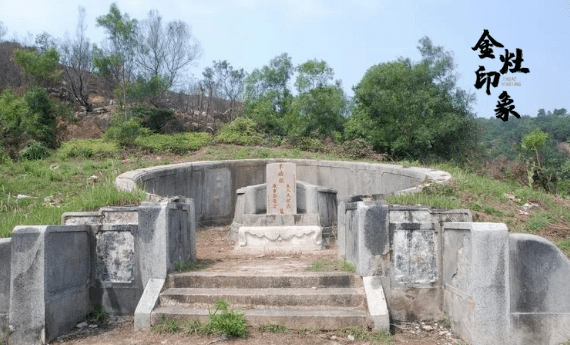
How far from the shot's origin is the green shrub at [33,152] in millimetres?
14992

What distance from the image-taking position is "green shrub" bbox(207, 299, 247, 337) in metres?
4.92

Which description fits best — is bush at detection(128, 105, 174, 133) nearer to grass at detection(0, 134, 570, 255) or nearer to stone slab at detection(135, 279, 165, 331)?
grass at detection(0, 134, 570, 255)

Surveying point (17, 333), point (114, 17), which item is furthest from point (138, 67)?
point (17, 333)

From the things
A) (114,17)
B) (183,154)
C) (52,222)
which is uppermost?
(114,17)

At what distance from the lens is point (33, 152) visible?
49.7ft

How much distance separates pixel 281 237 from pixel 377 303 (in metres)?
4.44

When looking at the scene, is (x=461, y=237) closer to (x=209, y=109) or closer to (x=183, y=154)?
(x=183, y=154)

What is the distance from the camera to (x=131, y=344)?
4945mm

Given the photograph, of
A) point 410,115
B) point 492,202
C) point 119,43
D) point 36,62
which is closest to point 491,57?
point 492,202

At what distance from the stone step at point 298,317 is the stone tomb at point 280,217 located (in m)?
4.01

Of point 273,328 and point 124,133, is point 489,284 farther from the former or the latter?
point 124,133

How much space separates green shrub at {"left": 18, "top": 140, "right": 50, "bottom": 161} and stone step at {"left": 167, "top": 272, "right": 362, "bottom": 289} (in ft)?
36.3

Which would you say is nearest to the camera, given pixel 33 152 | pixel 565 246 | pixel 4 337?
pixel 4 337

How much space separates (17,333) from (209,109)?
24.4m
